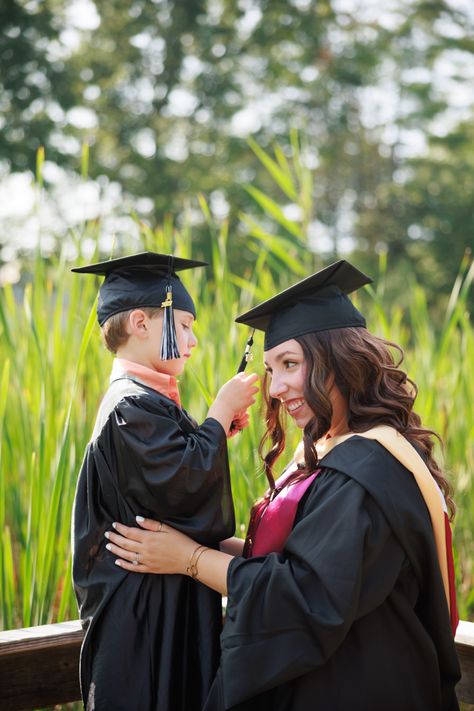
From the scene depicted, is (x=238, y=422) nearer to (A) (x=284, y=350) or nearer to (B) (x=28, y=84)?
(A) (x=284, y=350)

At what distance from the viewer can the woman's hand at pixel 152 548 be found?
179 centimetres

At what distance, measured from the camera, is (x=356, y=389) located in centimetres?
189

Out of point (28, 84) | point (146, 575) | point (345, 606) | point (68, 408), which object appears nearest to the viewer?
point (345, 606)

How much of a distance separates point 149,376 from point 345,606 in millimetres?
709

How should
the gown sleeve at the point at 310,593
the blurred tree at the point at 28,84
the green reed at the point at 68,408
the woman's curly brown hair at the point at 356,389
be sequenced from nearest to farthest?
1. the gown sleeve at the point at 310,593
2. the woman's curly brown hair at the point at 356,389
3. the green reed at the point at 68,408
4. the blurred tree at the point at 28,84

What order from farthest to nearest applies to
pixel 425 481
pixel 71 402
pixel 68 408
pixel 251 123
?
pixel 251 123, pixel 68 408, pixel 71 402, pixel 425 481

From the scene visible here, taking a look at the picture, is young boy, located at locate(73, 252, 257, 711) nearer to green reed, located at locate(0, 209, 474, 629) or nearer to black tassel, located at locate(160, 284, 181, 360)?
black tassel, located at locate(160, 284, 181, 360)

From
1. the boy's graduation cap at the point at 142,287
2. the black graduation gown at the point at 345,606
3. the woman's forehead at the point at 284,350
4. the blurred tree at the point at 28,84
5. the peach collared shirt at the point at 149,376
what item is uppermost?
the blurred tree at the point at 28,84

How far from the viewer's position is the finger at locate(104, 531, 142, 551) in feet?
5.90

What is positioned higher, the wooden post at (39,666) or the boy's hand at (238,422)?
the boy's hand at (238,422)

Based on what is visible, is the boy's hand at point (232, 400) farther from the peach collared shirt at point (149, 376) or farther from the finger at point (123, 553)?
the finger at point (123, 553)

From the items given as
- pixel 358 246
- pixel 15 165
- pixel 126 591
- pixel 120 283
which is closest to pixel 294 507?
pixel 126 591

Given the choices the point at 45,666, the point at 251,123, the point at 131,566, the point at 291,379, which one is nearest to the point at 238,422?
the point at 291,379

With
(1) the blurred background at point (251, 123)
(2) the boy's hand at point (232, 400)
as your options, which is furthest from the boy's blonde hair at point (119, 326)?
(1) the blurred background at point (251, 123)
